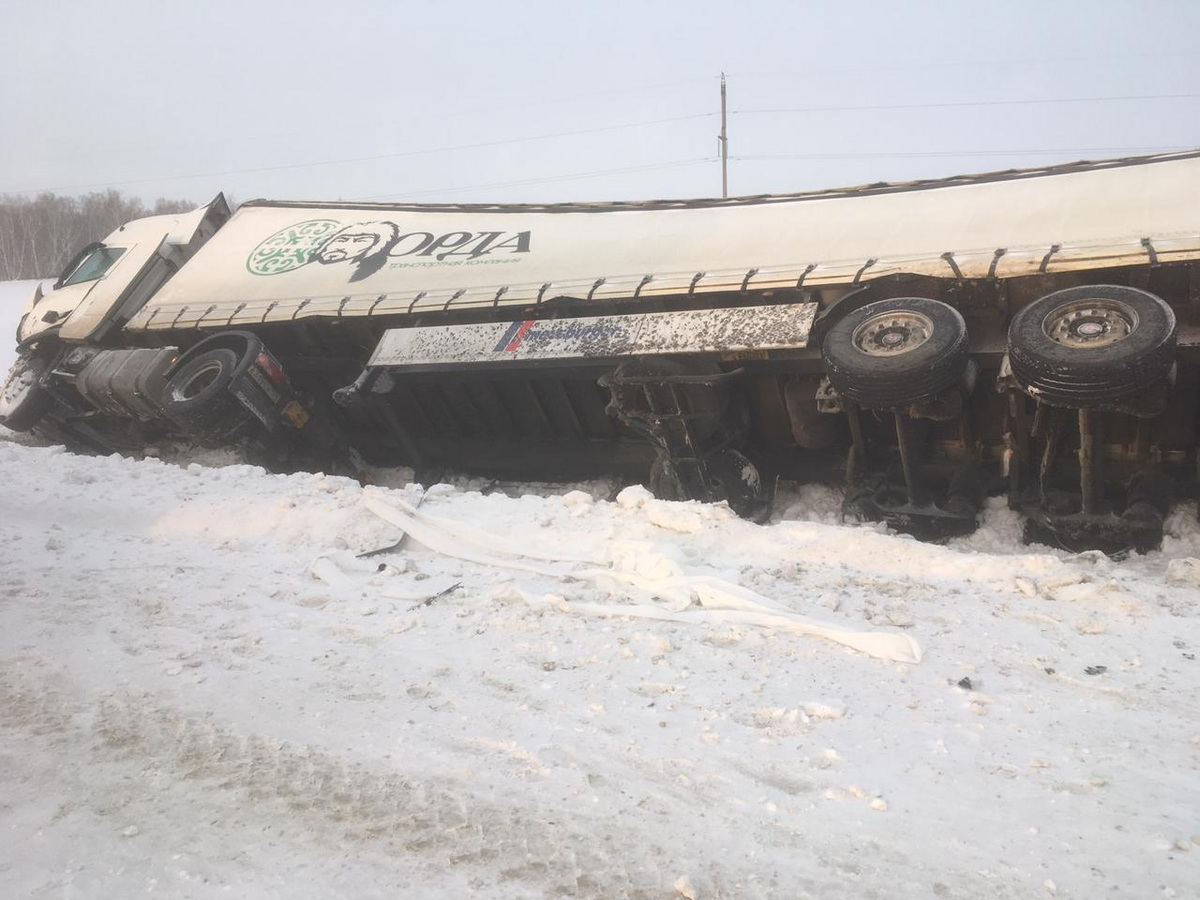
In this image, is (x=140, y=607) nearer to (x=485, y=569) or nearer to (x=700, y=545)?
(x=485, y=569)

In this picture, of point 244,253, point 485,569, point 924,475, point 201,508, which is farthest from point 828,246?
point 244,253

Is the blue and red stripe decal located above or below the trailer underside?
above

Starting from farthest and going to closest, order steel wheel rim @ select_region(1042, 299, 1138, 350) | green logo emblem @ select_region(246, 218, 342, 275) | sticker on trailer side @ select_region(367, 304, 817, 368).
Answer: green logo emblem @ select_region(246, 218, 342, 275) → sticker on trailer side @ select_region(367, 304, 817, 368) → steel wheel rim @ select_region(1042, 299, 1138, 350)

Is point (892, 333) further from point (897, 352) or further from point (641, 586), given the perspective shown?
point (641, 586)

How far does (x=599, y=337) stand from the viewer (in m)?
6.15

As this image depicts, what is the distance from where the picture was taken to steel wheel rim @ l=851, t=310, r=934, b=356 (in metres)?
5.03

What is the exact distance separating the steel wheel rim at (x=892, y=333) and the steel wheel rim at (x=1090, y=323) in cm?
61

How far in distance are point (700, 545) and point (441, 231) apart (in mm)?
4892

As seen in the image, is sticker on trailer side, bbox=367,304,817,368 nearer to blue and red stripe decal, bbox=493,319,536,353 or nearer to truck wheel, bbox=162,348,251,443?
blue and red stripe decal, bbox=493,319,536,353

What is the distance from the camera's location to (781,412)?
636 cm

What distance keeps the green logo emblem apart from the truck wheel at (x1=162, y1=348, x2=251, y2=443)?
4.08 feet

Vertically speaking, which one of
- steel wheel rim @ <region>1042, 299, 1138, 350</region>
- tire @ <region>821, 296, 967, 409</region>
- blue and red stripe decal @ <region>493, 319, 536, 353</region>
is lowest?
blue and red stripe decal @ <region>493, 319, 536, 353</region>

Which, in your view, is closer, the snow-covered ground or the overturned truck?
the snow-covered ground

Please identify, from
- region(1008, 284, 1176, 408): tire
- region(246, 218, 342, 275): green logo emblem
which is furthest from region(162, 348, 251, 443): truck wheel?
region(1008, 284, 1176, 408): tire
